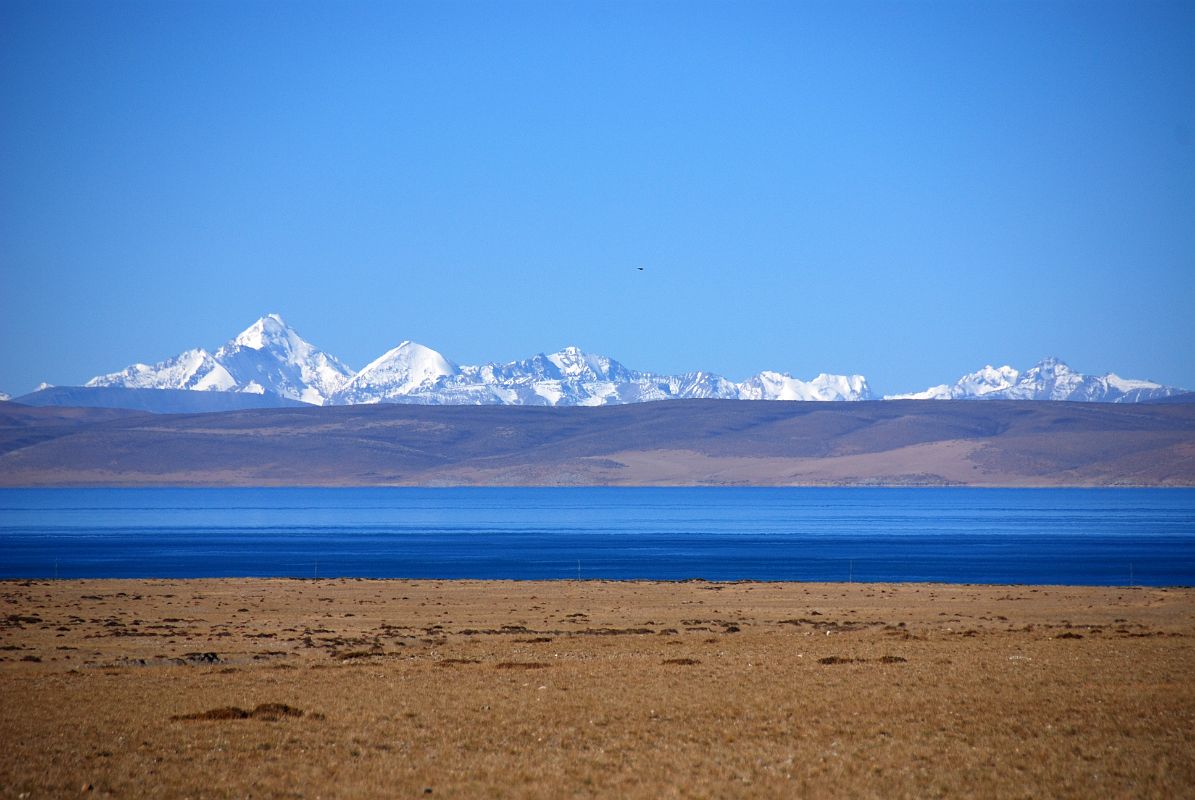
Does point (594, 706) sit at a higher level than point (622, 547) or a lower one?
higher

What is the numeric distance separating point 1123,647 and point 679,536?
102 m

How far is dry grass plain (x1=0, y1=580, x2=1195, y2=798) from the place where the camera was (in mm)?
18016

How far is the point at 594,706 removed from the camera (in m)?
23.8

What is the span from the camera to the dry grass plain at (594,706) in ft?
59.1

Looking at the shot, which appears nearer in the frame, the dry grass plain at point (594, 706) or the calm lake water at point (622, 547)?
the dry grass plain at point (594, 706)

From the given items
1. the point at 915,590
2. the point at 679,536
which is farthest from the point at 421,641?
the point at 679,536

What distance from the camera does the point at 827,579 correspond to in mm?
71875

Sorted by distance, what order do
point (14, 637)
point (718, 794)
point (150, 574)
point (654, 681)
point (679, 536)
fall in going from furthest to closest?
point (679, 536) < point (150, 574) < point (14, 637) < point (654, 681) < point (718, 794)

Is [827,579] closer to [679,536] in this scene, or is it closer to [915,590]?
[915,590]

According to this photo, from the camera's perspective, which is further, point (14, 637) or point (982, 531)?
point (982, 531)

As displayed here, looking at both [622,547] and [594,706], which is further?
[622,547]

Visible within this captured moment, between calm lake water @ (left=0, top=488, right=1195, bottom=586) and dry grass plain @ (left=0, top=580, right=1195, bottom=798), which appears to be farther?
calm lake water @ (left=0, top=488, right=1195, bottom=586)

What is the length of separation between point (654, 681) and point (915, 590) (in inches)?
1332

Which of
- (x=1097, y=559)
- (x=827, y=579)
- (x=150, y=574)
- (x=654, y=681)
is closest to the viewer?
(x=654, y=681)
